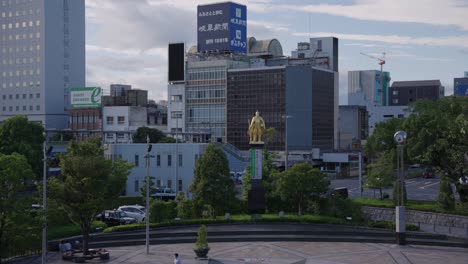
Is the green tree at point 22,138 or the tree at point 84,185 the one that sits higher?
the green tree at point 22,138

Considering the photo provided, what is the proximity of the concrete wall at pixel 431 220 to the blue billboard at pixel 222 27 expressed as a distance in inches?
2447

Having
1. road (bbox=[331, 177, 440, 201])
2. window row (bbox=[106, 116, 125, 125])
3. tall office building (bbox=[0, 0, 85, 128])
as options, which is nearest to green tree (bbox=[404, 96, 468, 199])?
road (bbox=[331, 177, 440, 201])

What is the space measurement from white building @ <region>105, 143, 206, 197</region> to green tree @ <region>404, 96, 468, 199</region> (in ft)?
84.7

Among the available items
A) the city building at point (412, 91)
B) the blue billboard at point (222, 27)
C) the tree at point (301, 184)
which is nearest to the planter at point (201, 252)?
the tree at point (301, 184)

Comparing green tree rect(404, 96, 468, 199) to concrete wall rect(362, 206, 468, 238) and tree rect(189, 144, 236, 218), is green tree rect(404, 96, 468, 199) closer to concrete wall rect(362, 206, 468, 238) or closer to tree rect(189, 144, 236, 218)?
concrete wall rect(362, 206, 468, 238)

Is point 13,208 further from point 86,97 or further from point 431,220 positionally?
point 86,97

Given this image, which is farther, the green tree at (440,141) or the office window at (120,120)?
the office window at (120,120)

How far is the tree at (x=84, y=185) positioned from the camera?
35.0m

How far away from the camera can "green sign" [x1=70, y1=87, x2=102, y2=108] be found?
4582 inches

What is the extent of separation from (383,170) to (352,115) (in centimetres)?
8485

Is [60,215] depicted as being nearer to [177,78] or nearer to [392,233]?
[392,233]

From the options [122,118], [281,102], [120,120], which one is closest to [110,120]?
[120,120]

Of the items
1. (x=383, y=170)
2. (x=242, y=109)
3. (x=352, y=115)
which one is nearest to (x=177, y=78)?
Answer: (x=242, y=109)

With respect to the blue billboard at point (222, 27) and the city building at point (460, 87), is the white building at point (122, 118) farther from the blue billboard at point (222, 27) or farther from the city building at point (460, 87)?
the city building at point (460, 87)
